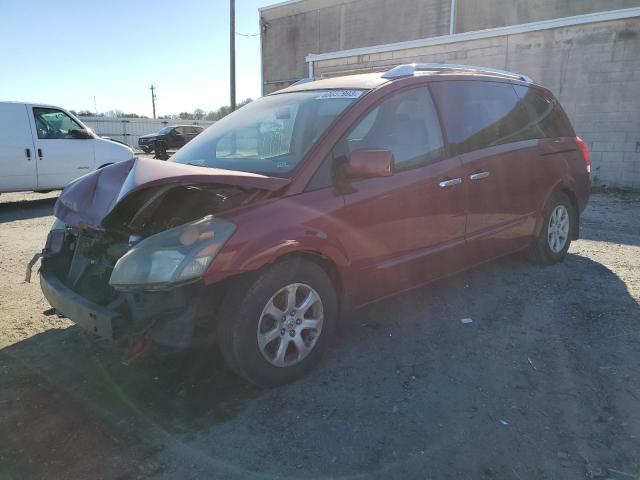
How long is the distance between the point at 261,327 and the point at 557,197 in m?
3.77

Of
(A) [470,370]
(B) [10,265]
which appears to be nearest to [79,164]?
(B) [10,265]

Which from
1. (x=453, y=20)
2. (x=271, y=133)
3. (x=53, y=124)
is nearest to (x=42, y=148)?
(x=53, y=124)

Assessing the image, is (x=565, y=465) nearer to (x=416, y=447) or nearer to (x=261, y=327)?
(x=416, y=447)

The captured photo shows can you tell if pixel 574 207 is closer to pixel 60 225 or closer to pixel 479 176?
pixel 479 176

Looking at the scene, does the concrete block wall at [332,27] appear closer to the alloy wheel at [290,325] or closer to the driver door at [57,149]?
the driver door at [57,149]

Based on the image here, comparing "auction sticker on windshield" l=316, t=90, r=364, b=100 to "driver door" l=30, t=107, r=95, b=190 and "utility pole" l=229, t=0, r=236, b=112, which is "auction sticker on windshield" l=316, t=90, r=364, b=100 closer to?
"driver door" l=30, t=107, r=95, b=190

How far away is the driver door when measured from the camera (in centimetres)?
962

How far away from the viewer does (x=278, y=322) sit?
292 cm

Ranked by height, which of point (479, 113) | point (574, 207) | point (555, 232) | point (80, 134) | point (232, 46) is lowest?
point (555, 232)

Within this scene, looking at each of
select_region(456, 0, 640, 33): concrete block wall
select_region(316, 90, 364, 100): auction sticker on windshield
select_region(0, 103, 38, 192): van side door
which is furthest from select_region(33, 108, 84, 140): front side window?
select_region(456, 0, 640, 33): concrete block wall

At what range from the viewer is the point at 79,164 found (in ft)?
33.0

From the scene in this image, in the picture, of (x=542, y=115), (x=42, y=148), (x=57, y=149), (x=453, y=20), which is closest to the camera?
(x=542, y=115)

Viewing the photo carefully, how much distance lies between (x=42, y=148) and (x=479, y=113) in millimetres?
8627

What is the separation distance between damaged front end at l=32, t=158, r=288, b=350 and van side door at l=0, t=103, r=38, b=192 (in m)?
7.36
